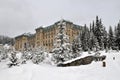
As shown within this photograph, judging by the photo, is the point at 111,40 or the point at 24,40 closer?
the point at 111,40

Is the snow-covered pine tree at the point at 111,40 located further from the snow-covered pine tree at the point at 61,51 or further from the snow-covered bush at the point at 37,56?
the snow-covered pine tree at the point at 61,51

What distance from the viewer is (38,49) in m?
63.9

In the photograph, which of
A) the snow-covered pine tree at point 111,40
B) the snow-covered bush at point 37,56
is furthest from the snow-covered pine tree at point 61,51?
the snow-covered pine tree at point 111,40

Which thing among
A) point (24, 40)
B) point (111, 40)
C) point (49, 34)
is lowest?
point (111, 40)

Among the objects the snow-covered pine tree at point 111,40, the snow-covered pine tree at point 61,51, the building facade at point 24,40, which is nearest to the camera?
the snow-covered pine tree at point 61,51

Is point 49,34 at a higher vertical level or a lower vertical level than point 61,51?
higher

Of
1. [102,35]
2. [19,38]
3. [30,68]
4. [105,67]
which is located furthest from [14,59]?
[19,38]

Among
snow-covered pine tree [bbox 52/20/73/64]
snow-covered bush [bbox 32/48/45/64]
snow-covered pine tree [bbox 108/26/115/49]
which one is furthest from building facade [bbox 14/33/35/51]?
snow-covered pine tree [bbox 52/20/73/64]

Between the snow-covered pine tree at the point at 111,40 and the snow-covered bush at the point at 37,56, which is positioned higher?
the snow-covered pine tree at the point at 111,40

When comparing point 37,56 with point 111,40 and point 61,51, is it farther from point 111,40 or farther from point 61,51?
point 111,40

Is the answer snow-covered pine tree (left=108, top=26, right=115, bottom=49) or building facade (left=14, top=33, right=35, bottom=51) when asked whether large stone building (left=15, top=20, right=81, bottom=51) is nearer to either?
building facade (left=14, top=33, right=35, bottom=51)

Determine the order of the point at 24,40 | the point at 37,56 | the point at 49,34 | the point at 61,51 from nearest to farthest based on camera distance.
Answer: the point at 61,51 → the point at 37,56 → the point at 49,34 → the point at 24,40

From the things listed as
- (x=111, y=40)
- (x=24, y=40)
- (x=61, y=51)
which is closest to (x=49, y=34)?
(x=24, y=40)

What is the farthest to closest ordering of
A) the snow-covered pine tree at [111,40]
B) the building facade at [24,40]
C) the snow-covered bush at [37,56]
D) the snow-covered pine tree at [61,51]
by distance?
1. the building facade at [24,40]
2. the snow-covered pine tree at [111,40]
3. the snow-covered bush at [37,56]
4. the snow-covered pine tree at [61,51]
